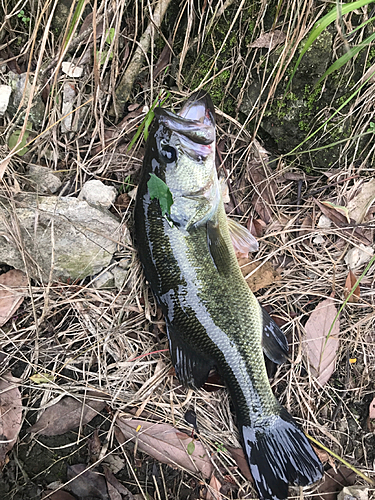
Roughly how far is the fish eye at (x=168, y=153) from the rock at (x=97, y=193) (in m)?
0.58

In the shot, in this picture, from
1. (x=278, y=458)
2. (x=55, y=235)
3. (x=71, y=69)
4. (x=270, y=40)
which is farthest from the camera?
(x=71, y=69)

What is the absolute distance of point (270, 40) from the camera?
2721 mm

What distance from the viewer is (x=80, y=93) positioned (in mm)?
2980

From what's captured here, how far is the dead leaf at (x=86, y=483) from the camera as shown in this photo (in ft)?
8.65

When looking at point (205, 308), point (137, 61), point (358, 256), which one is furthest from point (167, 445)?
point (137, 61)

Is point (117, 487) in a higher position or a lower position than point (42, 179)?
lower

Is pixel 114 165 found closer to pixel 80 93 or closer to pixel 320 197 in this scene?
pixel 80 93

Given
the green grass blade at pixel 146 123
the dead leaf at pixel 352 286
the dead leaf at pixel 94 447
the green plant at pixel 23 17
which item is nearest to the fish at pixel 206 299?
the green grass blade at pixel 146 123

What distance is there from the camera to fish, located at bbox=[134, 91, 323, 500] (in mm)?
2617

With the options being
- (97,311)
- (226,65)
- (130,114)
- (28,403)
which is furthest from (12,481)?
(226,65)

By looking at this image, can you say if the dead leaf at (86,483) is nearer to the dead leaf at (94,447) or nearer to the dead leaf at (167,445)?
the dead leaf at (94,447)

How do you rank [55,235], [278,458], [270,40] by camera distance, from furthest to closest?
[55,235]
[270,40]
[278,458]

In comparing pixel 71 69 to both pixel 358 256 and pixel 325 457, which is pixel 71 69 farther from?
pixel 325 457

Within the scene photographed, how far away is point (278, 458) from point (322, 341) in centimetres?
96
